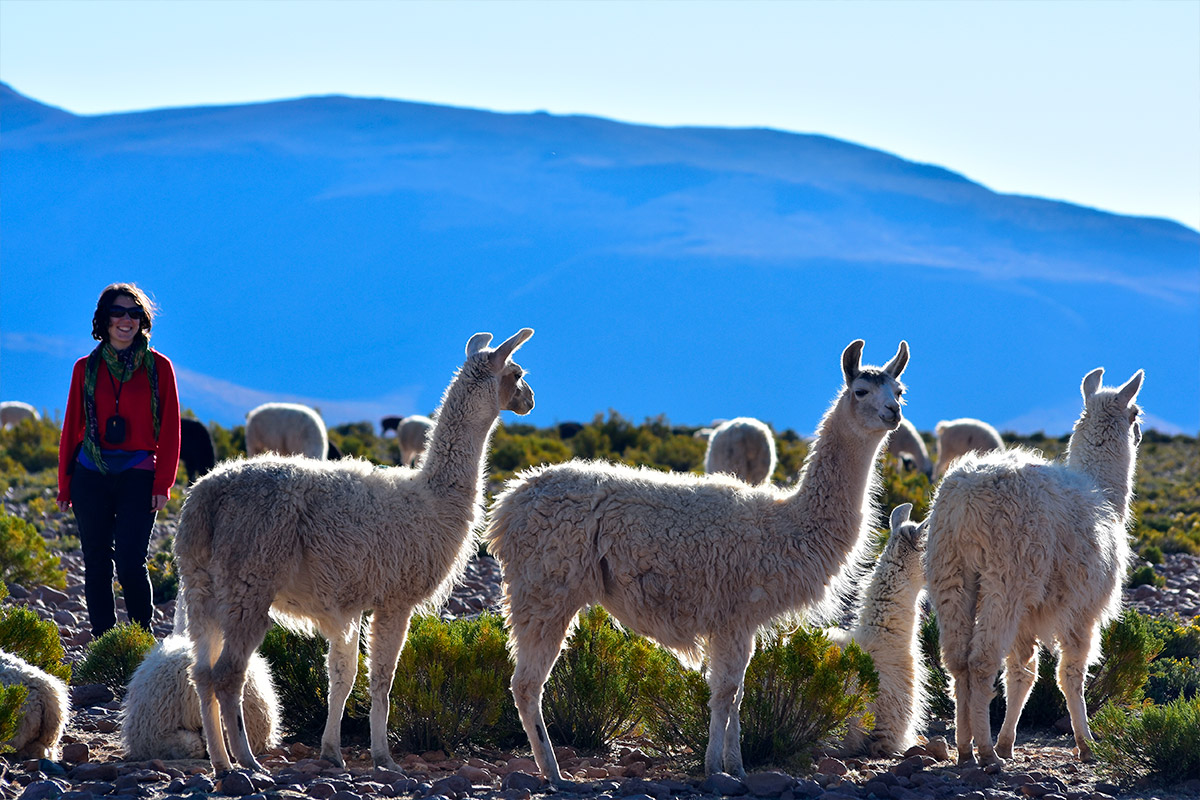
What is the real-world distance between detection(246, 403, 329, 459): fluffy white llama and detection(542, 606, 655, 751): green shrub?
11409 mm

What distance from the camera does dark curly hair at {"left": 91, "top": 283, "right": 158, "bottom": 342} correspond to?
7062 millimetres

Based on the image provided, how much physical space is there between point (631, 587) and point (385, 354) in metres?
180

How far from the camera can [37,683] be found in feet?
19.7

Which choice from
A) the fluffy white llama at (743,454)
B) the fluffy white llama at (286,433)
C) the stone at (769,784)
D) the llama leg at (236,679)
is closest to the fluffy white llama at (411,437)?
the fluffy white llama at (286,433)

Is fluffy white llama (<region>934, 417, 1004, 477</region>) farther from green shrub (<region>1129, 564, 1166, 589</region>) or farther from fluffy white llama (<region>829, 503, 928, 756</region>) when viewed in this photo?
fluffy white llama (<region>829, 503, 928, 756</region>)

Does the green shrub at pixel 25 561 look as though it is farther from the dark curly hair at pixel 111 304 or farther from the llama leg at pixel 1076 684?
the llama leg at pixel 1076 684

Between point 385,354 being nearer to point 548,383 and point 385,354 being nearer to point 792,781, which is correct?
point 548,383

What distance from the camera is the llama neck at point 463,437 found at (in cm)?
661

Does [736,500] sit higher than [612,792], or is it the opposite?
[736,500]

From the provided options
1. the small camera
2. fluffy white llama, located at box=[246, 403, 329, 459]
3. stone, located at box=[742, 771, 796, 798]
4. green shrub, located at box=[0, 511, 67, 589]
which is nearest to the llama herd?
stone, located at box=[742, 771, 796, 798]

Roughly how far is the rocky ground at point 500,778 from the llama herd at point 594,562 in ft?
0.72

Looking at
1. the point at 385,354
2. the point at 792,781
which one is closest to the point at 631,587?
the point at 792,781

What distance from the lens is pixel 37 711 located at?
596cm

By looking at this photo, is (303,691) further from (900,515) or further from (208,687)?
(900,515)
